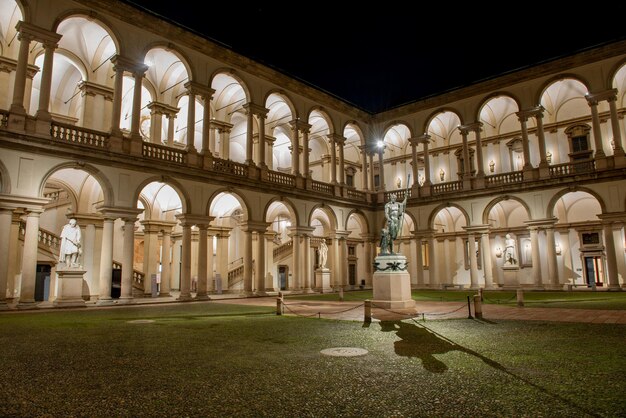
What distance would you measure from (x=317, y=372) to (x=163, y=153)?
58.1 feet

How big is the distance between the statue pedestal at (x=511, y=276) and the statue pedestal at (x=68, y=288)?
1017 inches

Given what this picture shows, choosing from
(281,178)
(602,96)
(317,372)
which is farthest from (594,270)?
(317,372)

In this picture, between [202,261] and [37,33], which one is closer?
[37,33]

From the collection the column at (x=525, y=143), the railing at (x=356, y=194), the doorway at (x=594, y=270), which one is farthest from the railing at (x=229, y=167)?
the doorway at (x=594, y=270)

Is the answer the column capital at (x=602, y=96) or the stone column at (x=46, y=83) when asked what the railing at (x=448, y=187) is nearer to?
the column capital at (x=602, y=96)

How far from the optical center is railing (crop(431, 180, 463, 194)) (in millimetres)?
29498

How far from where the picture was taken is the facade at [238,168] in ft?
59.2

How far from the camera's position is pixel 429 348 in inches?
283

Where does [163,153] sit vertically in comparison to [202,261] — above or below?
above

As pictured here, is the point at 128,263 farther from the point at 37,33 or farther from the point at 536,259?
the point at 536,259

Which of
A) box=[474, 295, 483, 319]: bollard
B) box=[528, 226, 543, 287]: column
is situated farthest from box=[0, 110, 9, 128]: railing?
box=[528, 226, 543, 287]: column

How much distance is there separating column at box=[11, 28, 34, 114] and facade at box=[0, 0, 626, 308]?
80 mm

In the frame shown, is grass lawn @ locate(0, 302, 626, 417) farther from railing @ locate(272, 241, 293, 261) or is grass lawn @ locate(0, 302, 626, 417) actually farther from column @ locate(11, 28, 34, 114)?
railing @ locate(272, 241, 293, 261)

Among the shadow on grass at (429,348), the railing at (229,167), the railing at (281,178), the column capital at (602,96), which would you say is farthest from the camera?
the railing at (281,178)
